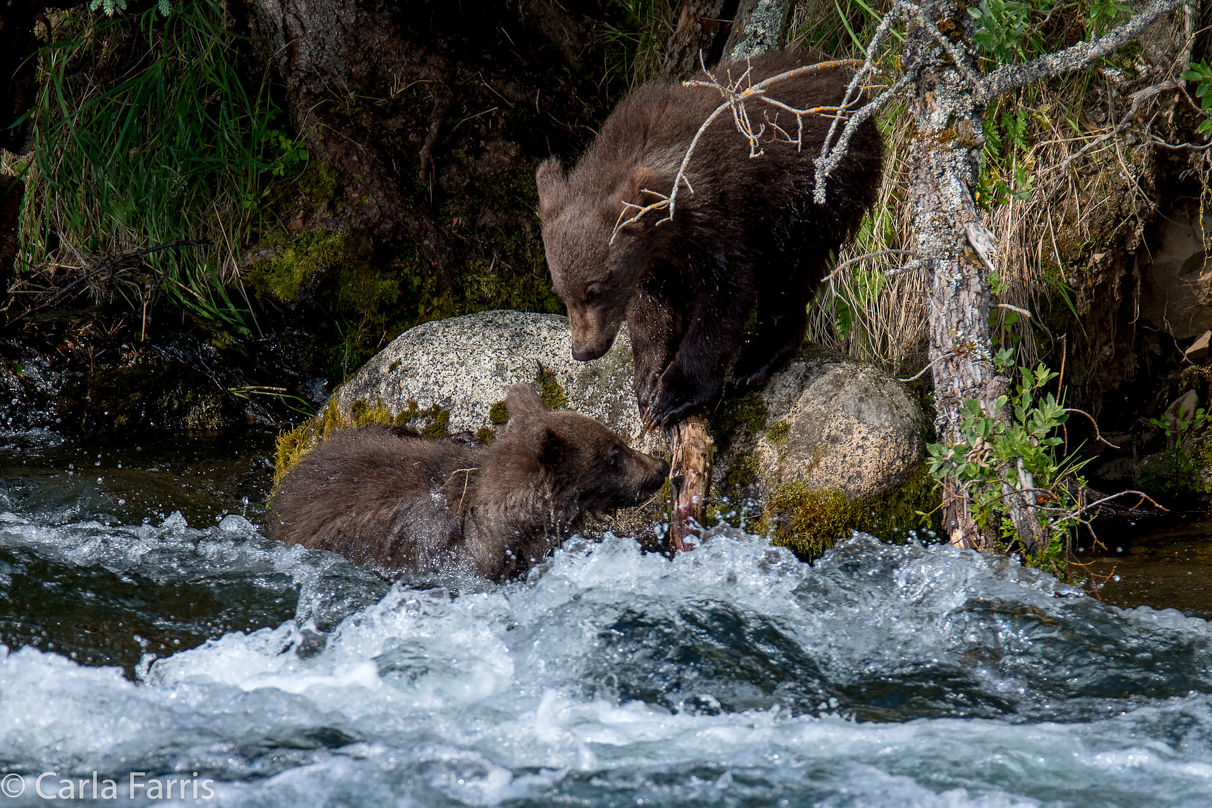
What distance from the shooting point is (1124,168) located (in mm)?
5266

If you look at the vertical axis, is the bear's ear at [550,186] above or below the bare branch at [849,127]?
below

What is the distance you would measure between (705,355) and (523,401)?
879 millimetres

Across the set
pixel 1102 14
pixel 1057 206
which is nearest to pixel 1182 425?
pixel 1057 206

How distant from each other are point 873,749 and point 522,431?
2.12 metres

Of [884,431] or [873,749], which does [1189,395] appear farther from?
[873,749]

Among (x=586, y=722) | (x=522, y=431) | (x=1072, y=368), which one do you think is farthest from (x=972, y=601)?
(x=1072, y=368)

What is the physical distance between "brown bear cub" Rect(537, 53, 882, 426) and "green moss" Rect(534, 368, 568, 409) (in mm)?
486

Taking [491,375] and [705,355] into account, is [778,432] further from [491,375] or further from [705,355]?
[491,375]

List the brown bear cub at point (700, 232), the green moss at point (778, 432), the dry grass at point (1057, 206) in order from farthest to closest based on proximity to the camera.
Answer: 1. the dry grass at point (1057, 206)
2. the green moss at point (778, 432)
3. the brown bear cub at point (700, 232)

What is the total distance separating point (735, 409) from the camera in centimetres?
503

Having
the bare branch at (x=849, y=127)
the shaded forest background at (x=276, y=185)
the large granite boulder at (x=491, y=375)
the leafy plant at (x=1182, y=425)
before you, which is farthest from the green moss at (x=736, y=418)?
the leafy plant at (x=1182, y=425)

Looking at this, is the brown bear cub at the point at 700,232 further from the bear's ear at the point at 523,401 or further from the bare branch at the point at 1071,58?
the bare branch at the point at 1071,58

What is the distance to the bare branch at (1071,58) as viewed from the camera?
11.6 ft

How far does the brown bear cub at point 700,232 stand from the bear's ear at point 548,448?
1.52 feet
